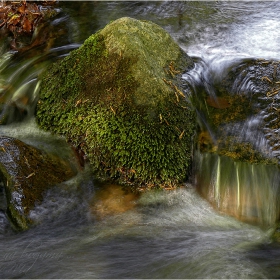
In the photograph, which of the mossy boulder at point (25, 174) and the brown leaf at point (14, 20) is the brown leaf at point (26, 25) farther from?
the mossy boulder at point (25, 174)

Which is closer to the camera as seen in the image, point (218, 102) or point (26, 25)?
point (218, 102)

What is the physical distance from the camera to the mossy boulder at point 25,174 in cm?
444

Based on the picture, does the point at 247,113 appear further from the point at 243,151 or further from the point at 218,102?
the point at 243,151

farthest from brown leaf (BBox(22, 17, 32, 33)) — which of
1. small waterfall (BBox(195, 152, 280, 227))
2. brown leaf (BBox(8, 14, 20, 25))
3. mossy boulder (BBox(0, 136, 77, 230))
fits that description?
small waterfall (BBox(195, 152, 280, 227))

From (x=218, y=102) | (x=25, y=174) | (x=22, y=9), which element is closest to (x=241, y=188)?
(x=218, y=102)

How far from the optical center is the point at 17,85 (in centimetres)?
618

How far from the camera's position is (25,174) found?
467cm

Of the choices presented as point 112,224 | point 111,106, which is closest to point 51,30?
point 111,106

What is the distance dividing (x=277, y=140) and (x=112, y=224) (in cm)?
213

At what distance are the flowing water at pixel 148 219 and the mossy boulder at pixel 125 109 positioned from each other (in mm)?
229

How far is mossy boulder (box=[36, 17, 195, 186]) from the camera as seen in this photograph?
4875mm

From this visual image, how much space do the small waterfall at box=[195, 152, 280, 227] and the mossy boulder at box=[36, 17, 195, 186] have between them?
297mm

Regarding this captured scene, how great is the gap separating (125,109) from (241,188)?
1551 millimetres

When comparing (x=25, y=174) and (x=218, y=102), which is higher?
(x=218, y=102)
